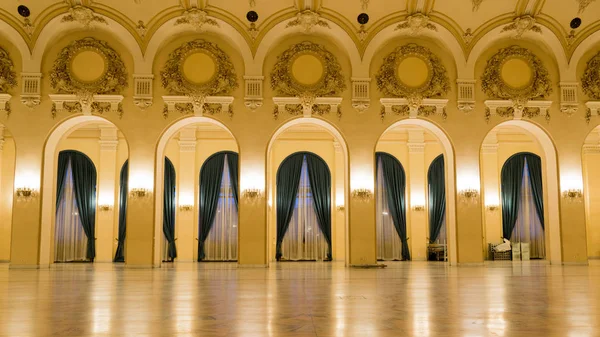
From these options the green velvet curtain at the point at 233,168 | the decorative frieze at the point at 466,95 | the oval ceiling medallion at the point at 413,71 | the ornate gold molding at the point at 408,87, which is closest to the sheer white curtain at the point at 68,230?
the green velvet curtain at the point at 233,168

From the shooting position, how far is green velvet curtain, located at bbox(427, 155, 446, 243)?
25.5 meters

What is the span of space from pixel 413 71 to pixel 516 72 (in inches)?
138

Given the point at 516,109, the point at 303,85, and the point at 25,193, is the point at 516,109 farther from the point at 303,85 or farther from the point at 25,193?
the point at 25,193

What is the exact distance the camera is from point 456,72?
1848 cm

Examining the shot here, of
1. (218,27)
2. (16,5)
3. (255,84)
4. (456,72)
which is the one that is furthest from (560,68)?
(16,5)

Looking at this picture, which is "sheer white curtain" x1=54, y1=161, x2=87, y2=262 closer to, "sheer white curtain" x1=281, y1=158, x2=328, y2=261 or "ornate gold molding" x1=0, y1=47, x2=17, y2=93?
"ornate gold molding" x1=0, y1=47, x2=17, y2=93

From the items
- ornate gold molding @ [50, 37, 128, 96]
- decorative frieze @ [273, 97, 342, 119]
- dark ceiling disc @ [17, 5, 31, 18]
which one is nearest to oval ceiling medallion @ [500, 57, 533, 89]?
decorative frieze @ [273, 97, 342, 119]

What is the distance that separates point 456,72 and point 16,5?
46.2 feet

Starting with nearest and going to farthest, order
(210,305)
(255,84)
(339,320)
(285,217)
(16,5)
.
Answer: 1. (339,320)
2. (210,305)
3. (16,5)
4. (255,84)
5. (285,217)

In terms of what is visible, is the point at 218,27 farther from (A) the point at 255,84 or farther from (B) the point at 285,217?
(B) the point at 285,217

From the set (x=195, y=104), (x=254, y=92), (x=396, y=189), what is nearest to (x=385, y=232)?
(x=396, y=189)

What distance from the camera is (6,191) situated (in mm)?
23781

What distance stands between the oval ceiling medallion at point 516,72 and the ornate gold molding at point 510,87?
0.07 meters

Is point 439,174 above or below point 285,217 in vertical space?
above
